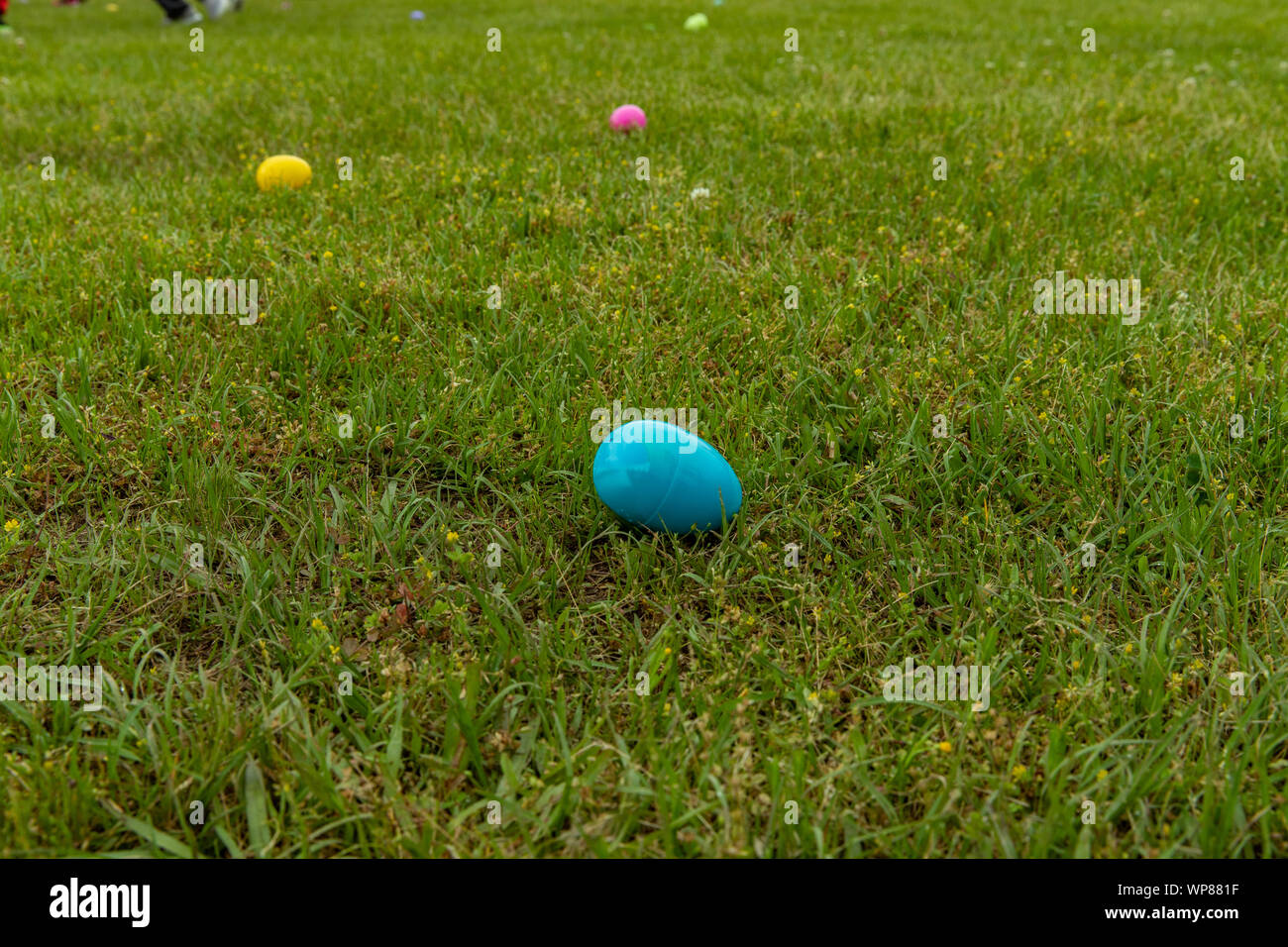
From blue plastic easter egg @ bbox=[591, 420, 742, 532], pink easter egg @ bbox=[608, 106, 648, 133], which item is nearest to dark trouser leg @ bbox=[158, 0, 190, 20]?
pink easter egg @ bbox=[608, 106, 648, 133]

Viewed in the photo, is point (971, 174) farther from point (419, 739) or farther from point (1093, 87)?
point (419, 739)

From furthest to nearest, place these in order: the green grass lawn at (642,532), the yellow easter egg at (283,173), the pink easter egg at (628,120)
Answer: the pink easter egg at (628,120) < the yellow easter egg at (283,173) < the green grass lawn at (642,532)

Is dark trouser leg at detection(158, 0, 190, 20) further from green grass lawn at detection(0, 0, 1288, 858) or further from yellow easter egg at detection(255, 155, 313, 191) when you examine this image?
yellow easter egg at detection(255, 155, 313, 191)

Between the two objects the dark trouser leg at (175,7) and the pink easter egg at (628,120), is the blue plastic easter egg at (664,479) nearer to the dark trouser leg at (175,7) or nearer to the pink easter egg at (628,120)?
the pink easter egg at (628,120)

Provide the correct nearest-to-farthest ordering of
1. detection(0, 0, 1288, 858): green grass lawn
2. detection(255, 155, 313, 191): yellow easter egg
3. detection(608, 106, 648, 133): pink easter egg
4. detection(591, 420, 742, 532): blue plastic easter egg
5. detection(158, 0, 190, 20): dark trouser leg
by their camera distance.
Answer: detection(0, 0, 1288, 858): green grass lawn < detection(591, 420, 742, 532): blue plastic easter egg < detection(255, 155, 313, 191): yellow easter egg < detection(608, 106, 648, 133): pink easter egg < detection(158, 0, 190, 20): dark trouser leg

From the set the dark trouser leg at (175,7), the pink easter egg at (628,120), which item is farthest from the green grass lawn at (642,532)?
the dark trouser leg at (175,7)

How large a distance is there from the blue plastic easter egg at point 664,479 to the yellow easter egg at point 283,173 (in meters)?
2.92

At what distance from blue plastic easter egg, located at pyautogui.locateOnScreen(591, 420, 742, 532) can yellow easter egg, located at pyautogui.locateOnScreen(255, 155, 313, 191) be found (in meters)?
2.92

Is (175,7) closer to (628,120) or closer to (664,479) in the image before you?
(628,120)

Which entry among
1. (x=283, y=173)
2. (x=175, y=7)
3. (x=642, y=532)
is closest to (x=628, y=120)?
(x=283, y=173)

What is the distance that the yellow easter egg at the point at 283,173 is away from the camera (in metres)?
4.41

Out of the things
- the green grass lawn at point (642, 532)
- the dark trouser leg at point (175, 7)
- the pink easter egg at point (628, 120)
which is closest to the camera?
the green grass lawn at point (642, 532)

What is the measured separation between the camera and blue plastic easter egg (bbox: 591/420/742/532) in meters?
2.20
